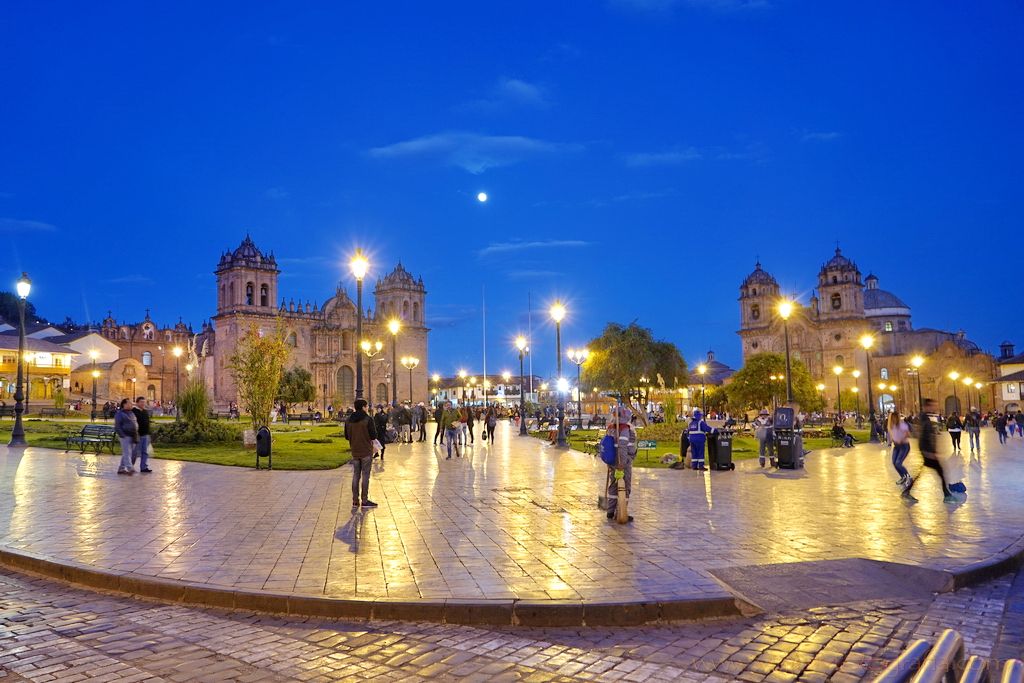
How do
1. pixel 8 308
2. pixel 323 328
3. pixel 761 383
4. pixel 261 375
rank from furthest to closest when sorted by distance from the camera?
pixel 8 308 < pixel 323 328 < pixel 761 383 < pixel 261 375

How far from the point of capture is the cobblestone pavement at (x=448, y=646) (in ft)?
15.3

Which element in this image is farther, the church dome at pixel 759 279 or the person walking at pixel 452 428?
the church dome at pixel 759 279

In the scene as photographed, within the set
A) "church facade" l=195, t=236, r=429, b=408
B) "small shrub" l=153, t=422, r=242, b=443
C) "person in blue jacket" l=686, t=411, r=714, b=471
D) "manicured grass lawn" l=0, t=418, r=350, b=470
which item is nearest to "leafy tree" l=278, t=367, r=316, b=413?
"church facade" l=195, t=236, r=429, b=408

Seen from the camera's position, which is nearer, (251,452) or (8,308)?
(251,452)

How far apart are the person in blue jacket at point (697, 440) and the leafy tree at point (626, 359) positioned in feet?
93.8

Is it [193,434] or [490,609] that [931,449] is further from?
[193,434]

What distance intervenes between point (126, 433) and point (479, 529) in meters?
10.5

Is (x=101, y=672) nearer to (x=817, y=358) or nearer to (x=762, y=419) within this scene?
(x=762, y=419)

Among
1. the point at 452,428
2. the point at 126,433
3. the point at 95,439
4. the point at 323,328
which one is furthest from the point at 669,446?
the point at 323,328

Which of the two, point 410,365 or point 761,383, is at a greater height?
point 410,365

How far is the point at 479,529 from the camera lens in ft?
30.3

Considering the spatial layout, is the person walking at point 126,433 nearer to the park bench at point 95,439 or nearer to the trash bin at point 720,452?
the park bench at point 95,439

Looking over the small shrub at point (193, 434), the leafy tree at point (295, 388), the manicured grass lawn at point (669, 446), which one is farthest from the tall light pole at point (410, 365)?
the small shrub at point (193, 434)

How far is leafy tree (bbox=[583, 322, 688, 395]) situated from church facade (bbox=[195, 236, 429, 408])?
22965 millimetres
